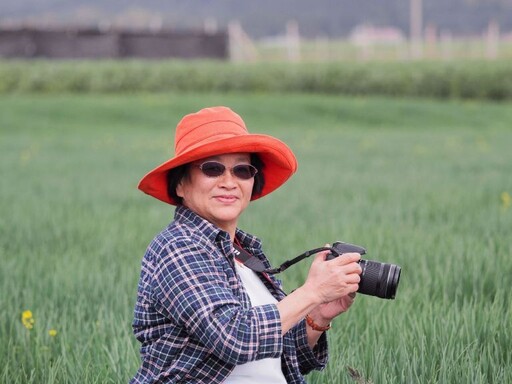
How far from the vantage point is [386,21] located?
181 m

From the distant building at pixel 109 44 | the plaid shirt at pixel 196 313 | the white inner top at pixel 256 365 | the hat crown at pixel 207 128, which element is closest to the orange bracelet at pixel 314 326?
the white inner top at pixel 256 365

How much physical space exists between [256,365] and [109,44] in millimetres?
35157

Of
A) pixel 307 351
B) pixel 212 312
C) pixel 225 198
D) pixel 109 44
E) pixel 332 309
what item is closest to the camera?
pixel 212 312

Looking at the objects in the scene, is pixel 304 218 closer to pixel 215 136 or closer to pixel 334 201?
pixel 334 201

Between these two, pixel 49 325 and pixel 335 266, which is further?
pixel 49 325

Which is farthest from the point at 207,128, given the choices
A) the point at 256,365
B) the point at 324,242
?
the point at 324,242

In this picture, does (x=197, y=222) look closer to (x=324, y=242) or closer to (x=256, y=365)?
(x=256, y=365)

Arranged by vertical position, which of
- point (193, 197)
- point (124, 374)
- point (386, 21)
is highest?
point (386, 21)

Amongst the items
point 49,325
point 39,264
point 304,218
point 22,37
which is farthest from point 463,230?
point 22,37

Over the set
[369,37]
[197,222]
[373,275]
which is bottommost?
[373,275]

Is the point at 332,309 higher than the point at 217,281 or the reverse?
the reverse

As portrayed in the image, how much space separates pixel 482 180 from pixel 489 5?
552 ft

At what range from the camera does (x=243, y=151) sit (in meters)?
2.31

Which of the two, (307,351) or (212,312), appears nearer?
(212,312)
